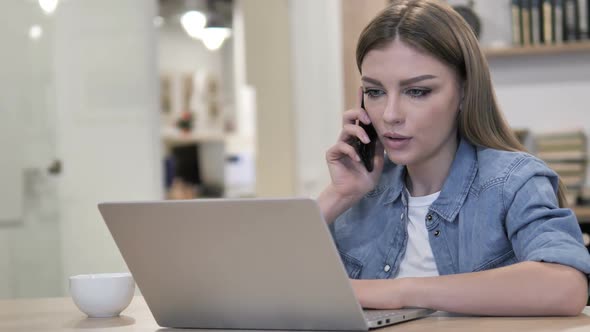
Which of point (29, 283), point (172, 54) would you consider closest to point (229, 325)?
point (29, 283)

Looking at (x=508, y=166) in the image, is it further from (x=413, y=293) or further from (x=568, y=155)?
(x=568, y=155)

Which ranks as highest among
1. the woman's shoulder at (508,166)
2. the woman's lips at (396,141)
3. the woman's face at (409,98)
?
the woman's face at (409,98)

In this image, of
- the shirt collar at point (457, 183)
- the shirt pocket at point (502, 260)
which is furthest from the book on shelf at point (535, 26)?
the shirt pocket at point (502, 260)

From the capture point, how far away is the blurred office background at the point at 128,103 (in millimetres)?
3781

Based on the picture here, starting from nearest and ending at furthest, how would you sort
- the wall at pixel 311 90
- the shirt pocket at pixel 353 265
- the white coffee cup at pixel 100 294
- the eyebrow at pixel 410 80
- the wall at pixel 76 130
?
1. the white coffee cup at pixel 100 294
2. the eyebrow at pixel 410 80
3. the shirt pocket at pixel 353 265
4. the wall at pixel 76 130
5. the wall at pixel 311 90

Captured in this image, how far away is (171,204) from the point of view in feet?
4.20

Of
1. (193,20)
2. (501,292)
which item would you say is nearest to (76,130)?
(501,292)

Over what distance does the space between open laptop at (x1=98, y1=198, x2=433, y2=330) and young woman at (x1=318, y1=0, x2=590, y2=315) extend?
205 mm

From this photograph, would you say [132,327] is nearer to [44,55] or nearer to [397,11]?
[397,11]

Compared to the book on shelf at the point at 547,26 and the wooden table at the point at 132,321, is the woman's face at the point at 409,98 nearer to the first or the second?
the wooden table at the point at 132,321

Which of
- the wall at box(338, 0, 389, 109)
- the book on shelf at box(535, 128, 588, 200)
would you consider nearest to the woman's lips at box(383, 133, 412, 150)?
the book on shelf at box(535, 128, 588, 200)

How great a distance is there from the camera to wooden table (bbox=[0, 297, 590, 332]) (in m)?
1.30

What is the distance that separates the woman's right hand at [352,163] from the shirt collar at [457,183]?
7.8 inches

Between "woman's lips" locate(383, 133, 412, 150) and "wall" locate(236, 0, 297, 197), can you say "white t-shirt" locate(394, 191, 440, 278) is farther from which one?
"wall" locate(236, 0, 297, 197)
